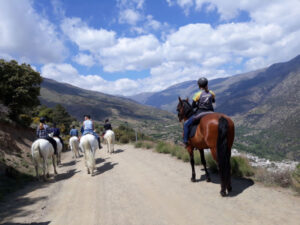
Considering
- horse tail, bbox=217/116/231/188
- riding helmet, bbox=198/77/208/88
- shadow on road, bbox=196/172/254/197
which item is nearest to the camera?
horse tail, bbox=217/116/231/188

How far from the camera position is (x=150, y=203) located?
231 inches

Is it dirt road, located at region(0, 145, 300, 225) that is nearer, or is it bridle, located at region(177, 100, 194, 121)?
dirt road, located at region(0, 145, 300, 225)

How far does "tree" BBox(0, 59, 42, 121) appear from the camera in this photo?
69.1 ft

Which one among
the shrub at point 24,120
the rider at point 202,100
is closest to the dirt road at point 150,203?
the rider at point 202,100

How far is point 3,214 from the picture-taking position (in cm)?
594

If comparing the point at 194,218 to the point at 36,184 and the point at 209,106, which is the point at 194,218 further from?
the point at 36,184

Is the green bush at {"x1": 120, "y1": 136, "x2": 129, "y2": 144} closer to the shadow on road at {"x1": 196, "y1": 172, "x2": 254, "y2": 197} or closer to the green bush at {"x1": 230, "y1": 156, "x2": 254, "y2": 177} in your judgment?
the shadow on road at {"x1": 196, "y1": 172, "x2": 254, "y2": 197}

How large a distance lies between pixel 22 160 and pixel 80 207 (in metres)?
8.85

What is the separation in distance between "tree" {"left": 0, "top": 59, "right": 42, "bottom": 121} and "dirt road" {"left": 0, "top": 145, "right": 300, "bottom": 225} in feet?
51.3

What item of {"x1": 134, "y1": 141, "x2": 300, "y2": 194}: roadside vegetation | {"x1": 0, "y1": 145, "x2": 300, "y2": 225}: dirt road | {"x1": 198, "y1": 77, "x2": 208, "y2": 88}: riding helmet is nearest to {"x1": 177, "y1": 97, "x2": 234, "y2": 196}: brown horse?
{"x1": 0, "y1": 145, "x2": 300, "y2": 225}: dirt road

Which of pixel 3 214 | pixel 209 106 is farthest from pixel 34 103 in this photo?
pixel 209 106

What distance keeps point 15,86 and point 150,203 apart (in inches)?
848

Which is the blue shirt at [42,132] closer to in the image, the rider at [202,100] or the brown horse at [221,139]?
the rider at [202,100]

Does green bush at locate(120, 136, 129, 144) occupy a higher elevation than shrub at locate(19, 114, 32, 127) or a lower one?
lower
